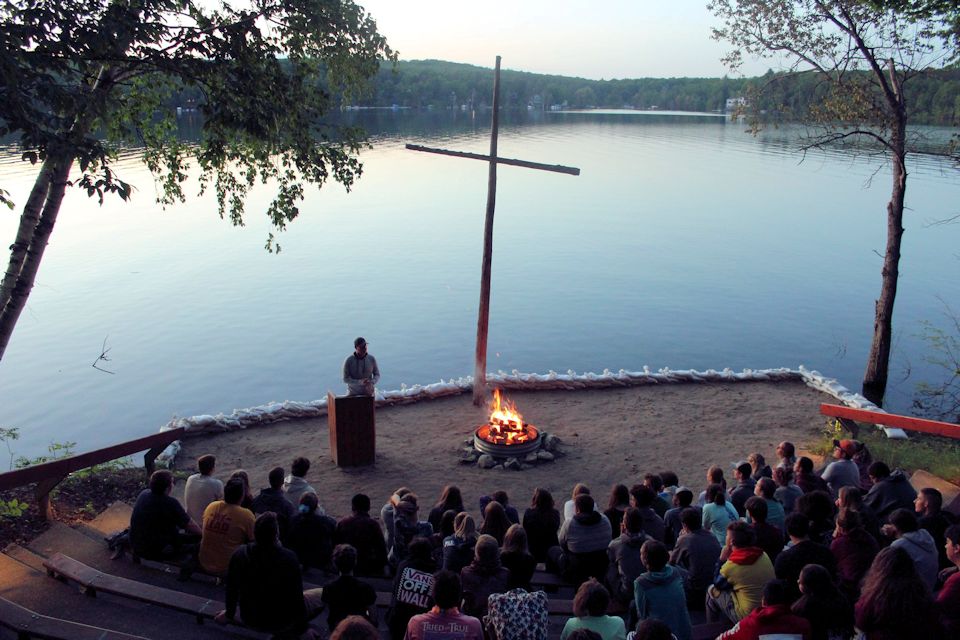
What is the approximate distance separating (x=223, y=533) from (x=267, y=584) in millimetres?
1224

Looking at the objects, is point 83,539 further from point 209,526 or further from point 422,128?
point 422,128

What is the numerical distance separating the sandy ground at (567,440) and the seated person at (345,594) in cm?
428

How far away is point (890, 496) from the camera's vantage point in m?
7.38

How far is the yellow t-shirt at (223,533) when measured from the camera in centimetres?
645

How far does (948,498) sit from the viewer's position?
931 centimetres

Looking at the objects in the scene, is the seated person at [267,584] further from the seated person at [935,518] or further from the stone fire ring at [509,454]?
the stone fire ring at [509,454]

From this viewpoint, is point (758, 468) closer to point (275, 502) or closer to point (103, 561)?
point (275, 502)

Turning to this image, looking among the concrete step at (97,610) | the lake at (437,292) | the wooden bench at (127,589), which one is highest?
the wooden bench at (127,589)

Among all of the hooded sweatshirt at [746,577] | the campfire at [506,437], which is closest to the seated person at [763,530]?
the hooded sweatshirt at [746,577]

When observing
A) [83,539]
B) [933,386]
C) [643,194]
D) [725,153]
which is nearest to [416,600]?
[83,539]

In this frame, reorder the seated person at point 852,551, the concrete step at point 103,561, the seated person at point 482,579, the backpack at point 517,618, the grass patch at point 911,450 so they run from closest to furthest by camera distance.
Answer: the backpack at point 517,618 < the seated person at point 482,579 < the seated person at point 852,551 < the concrete step at point 103,561 < the grass patch at point 911,450

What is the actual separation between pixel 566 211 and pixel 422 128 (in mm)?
48494

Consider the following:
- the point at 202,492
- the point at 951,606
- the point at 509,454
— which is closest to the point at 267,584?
the point at 202,492

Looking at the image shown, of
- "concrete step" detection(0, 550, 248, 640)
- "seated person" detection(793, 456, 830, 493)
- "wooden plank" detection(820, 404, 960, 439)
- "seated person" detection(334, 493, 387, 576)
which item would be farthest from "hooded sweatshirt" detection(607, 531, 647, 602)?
"wooden plank" detection(820, 404, 960, 439)
